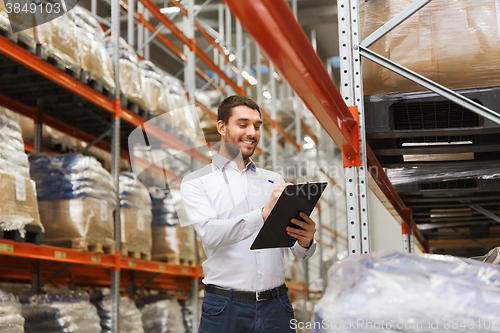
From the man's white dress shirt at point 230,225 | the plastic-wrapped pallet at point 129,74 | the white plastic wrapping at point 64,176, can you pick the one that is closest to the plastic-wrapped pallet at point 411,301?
the man's white dress shirt at point 230,225

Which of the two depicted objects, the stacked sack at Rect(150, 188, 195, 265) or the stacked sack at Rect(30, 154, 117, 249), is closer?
the stacked sack at Rect(30, 154, 117, 249)

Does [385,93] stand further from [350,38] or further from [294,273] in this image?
[294,273]

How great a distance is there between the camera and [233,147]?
2631 mm

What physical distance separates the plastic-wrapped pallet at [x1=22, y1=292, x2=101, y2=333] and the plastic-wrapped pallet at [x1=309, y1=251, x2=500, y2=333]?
3083 millimetres

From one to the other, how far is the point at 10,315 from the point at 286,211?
7.17 feet

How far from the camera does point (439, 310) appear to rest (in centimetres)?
123

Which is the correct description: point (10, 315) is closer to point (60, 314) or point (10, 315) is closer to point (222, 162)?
point (60, 314)

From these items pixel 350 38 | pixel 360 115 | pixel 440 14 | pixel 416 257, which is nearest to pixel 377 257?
pixel 416 257

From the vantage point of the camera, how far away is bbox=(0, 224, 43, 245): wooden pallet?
3371 millimetres

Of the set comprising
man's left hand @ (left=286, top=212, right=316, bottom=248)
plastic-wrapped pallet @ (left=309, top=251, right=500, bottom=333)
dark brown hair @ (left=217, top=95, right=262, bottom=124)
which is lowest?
plastic-wrapped pallet @ (left=309, top=251, right=500, bottom=333)

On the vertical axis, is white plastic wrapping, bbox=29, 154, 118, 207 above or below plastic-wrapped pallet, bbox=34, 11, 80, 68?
below

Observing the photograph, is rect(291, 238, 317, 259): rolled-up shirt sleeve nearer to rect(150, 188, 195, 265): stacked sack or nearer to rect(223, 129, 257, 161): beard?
rect(223, 129, 257, 161): beard

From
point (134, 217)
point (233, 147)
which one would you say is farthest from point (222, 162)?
point (134, 217)
